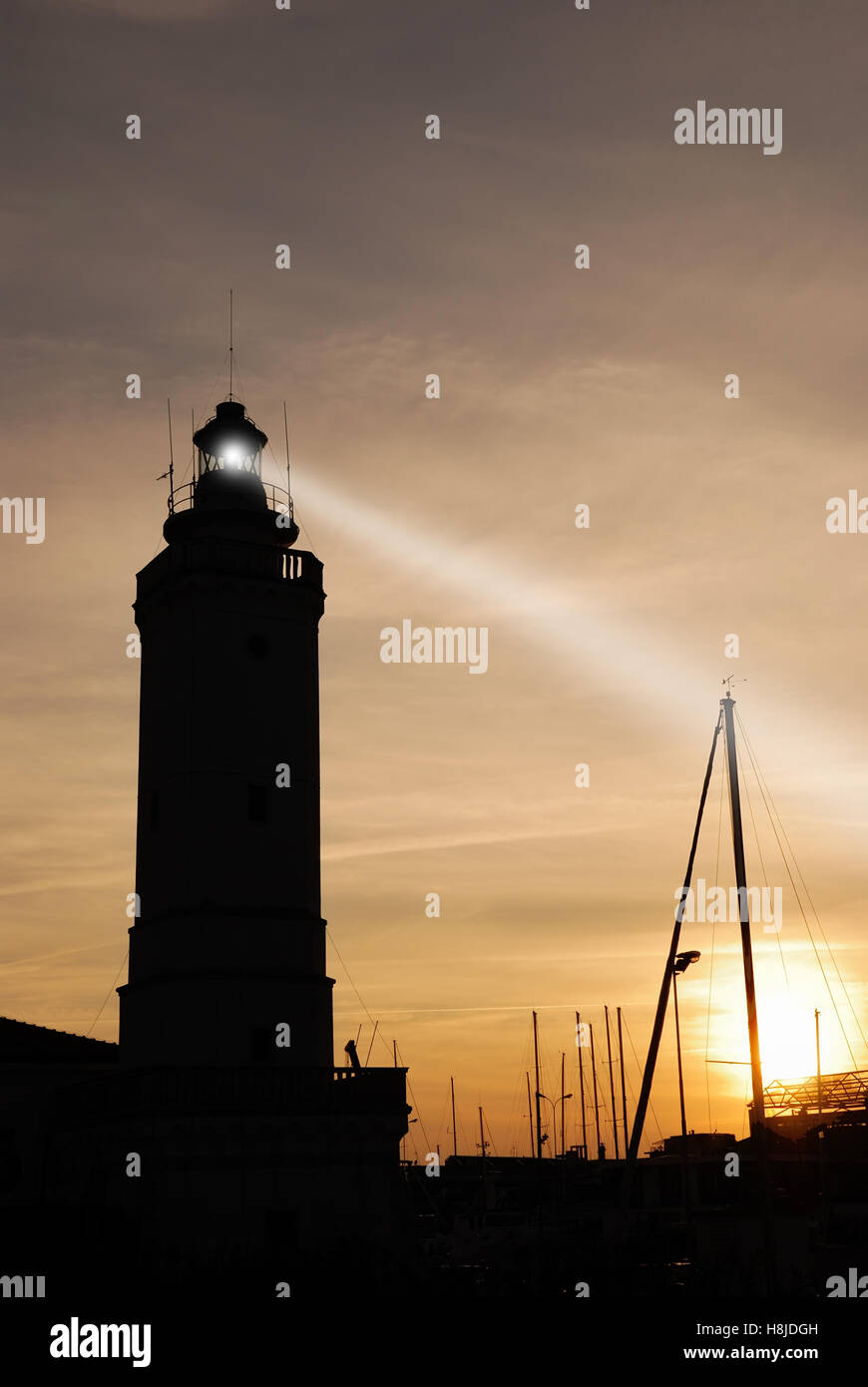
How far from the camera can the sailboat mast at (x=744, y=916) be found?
4019 centimetres

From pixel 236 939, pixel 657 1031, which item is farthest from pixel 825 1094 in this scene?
pixel 236 939

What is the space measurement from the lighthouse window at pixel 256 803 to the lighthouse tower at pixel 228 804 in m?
0.04

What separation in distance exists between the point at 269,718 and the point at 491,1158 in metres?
102

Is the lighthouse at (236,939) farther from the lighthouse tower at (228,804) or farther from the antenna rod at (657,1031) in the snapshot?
the antenna rod at (657,1031)

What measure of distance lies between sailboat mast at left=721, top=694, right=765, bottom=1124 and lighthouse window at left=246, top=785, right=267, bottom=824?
14.5m

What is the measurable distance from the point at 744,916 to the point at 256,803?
49.1 feet

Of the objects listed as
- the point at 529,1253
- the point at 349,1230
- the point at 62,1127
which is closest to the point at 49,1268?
the point at 62,1127

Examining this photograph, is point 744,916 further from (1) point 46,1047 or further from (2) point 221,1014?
(1) point 46,1047

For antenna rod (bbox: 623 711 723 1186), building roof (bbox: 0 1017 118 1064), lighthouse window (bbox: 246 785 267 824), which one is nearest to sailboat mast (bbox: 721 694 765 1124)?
antenna rod (bbox: 623 711 723 1186)

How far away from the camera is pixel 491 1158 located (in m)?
134

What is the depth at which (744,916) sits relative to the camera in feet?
137

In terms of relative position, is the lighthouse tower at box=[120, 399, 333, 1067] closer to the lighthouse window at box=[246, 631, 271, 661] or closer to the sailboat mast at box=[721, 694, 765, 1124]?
the lighthouse window at box=[246, 631, 271, 661]

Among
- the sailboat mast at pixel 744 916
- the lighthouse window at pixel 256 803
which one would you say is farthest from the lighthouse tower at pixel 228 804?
the sailboat mast at pixel 744 916
